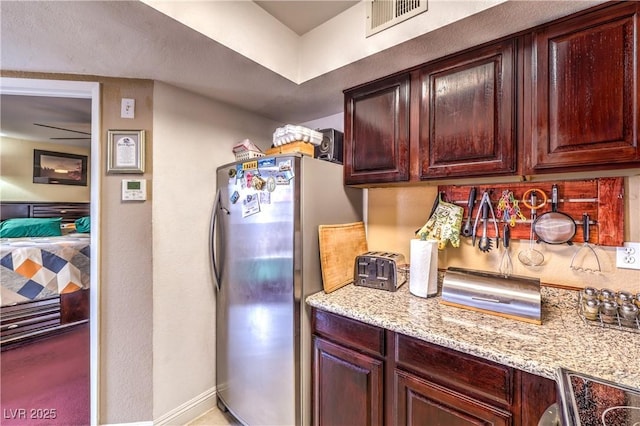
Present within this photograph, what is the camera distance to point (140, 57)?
1.36 meters

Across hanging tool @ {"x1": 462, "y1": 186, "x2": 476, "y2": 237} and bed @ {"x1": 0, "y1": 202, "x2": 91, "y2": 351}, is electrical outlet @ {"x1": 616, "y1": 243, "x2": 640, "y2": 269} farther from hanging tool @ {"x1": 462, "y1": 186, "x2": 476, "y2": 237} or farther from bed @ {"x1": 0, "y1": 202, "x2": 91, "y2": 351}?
bed @ {"x1": 0, "y1": 202, "x2": 91, "y2": 351}

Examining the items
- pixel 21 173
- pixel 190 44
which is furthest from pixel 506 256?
pixel 21 173

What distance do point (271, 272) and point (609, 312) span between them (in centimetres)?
147

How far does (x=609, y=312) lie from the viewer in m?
1.05

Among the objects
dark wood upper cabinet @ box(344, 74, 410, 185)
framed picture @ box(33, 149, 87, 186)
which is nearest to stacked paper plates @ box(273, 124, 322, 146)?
dark wood upper cabinet @ box(344, 74, 410, 185)

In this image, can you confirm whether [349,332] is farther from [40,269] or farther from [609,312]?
[40,269]

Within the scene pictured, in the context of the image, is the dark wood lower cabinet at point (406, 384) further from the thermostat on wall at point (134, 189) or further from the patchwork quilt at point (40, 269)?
the patchwork quilt at point (40, 269)

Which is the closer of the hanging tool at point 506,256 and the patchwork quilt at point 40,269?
the hanging tool at point 506,256

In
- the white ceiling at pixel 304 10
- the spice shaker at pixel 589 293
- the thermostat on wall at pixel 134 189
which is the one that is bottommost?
the spice shaker at pixel 589 293

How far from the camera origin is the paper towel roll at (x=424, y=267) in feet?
4.51

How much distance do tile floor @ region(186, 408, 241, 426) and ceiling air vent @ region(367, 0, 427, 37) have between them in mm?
2456

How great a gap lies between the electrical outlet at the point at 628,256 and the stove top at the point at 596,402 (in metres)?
0.74

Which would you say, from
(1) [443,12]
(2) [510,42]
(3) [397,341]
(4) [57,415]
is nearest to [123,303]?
(4) [57,415]

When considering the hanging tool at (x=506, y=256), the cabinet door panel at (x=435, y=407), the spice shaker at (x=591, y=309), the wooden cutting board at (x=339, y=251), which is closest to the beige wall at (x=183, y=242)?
the wooden cutting board at (x=339, y=251)
